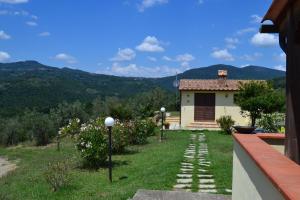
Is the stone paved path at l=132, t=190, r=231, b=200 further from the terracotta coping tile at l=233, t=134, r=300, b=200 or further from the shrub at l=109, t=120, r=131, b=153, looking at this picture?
the shrub at l=109, t=120, r=131, b=153

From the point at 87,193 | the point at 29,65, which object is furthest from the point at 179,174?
the point at 29,65

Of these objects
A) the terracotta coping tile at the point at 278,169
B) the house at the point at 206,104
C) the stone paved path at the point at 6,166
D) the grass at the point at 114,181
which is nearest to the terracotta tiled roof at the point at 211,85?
the house at the point at 206,104

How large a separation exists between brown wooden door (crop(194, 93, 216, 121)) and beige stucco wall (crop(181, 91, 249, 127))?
25 centimetres

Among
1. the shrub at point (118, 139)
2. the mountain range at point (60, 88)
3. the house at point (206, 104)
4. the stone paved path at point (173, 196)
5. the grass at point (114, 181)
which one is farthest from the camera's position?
the mountain range at point (60, 88)

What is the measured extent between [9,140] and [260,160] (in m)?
28.6

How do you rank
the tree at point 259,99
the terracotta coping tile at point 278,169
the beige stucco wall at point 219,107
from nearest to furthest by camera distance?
the terracotta coping tile at point 278,169 < the tree at point 259,99 < the beige stucco wall at point 219,107

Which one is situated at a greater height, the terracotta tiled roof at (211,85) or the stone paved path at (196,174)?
the terracotta tiled roof at (211,85)

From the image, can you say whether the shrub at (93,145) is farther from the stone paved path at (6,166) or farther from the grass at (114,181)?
the stone paved path at (6,166)

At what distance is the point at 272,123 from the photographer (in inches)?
711

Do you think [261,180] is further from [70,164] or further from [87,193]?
[70,164]

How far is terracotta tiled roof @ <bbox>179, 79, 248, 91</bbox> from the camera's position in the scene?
26469 millimetres

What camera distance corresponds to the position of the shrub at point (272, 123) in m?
17.5

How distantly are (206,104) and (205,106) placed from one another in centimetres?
14

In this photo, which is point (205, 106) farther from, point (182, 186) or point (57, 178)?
Answer: point (57, 178)
